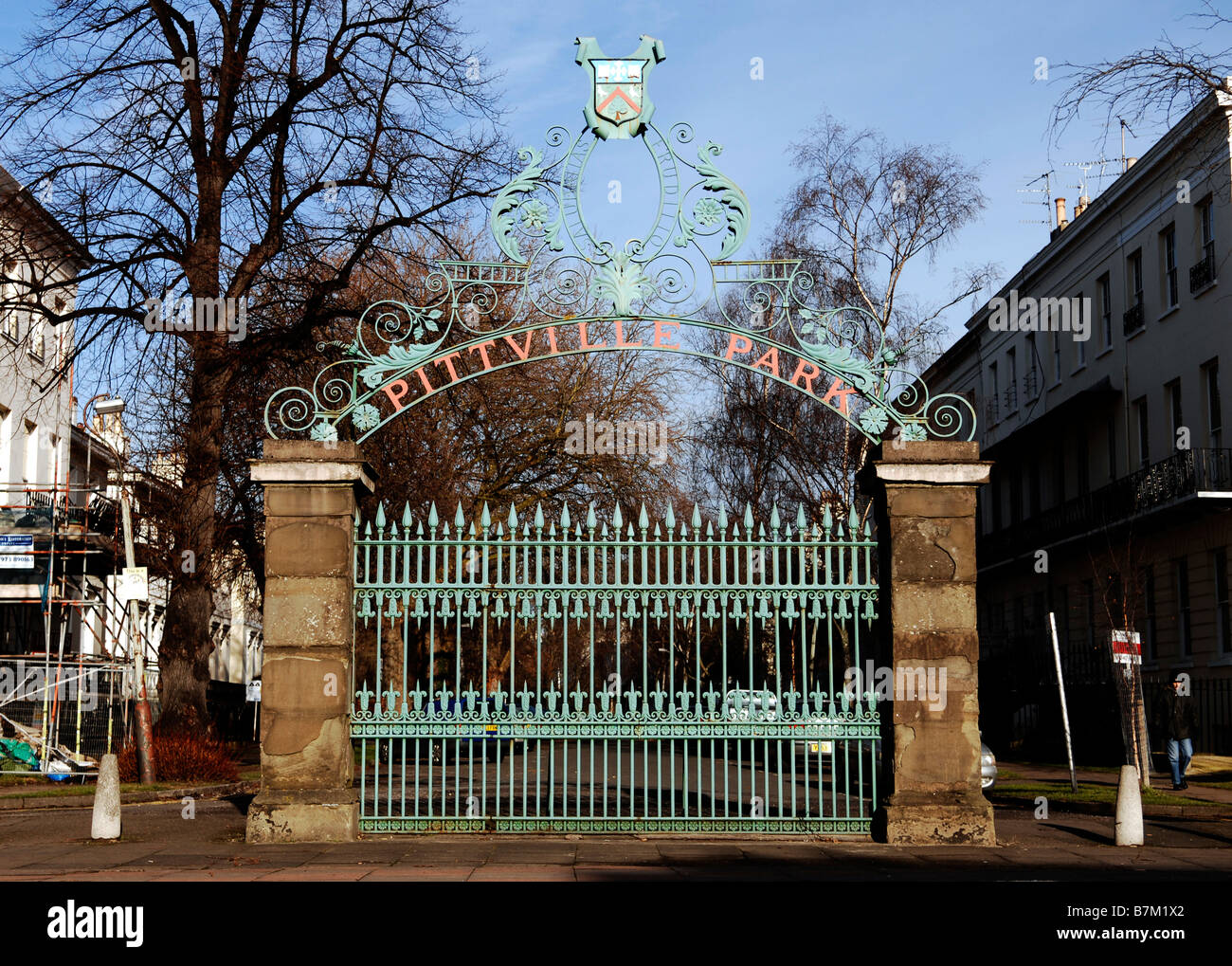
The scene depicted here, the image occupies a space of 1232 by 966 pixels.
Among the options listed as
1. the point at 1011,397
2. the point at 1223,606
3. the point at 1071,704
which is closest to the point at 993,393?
the point at 1011,397

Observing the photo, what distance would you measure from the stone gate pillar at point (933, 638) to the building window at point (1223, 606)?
18.7 meters

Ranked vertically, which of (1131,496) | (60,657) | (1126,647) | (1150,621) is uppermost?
(1131,496)

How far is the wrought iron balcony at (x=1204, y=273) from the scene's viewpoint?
1187 inches

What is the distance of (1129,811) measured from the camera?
13125 millimetres

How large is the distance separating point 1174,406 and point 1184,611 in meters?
5.05

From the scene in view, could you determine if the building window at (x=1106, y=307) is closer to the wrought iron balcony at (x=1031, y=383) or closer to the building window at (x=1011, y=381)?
the wrought iron balcony at (x=1031, y=383)

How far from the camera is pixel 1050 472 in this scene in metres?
42.4

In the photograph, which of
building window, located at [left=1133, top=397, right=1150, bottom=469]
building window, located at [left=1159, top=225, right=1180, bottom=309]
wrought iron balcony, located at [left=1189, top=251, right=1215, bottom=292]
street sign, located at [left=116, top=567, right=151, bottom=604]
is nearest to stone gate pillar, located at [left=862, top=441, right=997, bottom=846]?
street sign, located at [left=116, top=567, right=151, bottom=604]

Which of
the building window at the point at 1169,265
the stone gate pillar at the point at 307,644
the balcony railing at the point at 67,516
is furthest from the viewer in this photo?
the building window at the point at 1169,265

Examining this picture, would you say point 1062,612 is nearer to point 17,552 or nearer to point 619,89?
point 17,552

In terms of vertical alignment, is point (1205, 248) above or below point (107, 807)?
above

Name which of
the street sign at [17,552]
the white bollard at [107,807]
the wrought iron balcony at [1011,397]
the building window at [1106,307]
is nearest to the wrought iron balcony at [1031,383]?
the wrought iron balcony at [1011,397]

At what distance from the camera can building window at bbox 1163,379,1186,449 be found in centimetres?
3266
